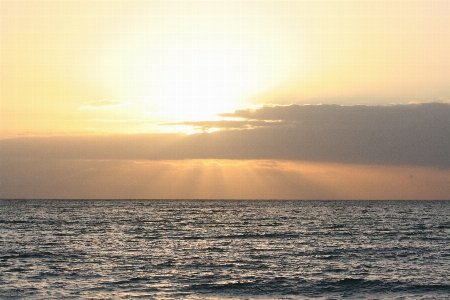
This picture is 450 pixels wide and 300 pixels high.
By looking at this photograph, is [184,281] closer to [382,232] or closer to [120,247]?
[120,247]

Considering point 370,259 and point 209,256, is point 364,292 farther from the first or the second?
point 209,256

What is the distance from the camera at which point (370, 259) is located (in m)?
43.4

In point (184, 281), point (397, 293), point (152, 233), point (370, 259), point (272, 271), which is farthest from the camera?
point (152, 233)

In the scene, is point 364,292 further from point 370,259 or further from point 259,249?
point 259,249

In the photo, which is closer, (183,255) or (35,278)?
(35,278)

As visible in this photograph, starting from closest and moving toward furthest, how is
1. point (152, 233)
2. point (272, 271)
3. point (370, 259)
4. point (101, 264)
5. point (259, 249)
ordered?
1. point (272, 271)
2. point (101, 264)
3. point (370, 259)
4. point (259, 249)
5. point (152, 233)

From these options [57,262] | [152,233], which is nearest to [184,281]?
[57,262]

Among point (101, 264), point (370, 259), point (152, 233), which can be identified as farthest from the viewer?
point (152, 233)

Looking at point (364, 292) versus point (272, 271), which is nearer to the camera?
point (364, 292)

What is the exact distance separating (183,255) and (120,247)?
29.5 feet

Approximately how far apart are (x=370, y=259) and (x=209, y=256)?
13.6m

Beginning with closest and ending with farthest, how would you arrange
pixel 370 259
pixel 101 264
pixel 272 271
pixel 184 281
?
pixel 184 281
pixel 272 271
pixel 101 264
pixel 370 259

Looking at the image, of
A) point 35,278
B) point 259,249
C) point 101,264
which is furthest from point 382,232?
point 35,278

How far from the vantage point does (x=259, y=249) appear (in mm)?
49750
